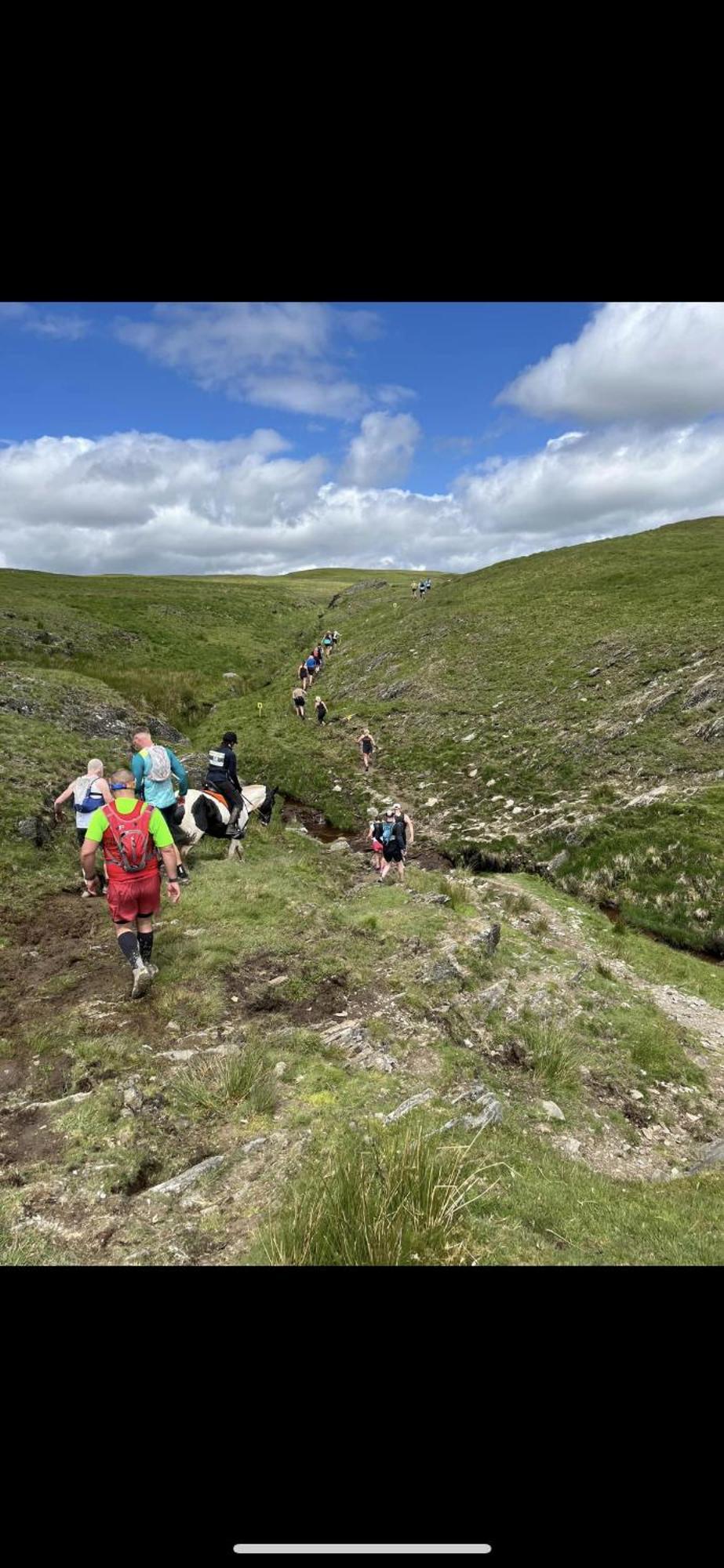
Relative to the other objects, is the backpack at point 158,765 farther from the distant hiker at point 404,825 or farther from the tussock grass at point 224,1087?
the tussock grass at point 224,1087

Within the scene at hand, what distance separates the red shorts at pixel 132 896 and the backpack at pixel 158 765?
11.3ft

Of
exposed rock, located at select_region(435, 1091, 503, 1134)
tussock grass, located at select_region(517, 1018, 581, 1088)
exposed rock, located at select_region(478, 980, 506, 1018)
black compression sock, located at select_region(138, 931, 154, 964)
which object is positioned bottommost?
tussock grass, located at select_region(517, 1018, 581, 1088)

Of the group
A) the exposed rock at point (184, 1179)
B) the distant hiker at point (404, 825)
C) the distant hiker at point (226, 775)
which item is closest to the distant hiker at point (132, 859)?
the exposed rock at point (184, 1179)

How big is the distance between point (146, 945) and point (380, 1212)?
5.52 meters

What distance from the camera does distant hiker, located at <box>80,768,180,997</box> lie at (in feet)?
24.9

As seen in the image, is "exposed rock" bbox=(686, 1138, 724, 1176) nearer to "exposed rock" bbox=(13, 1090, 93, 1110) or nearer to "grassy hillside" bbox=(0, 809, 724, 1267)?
"grassy hillside" bbox=(0, 809, 724, 1267)

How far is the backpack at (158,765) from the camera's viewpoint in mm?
11090

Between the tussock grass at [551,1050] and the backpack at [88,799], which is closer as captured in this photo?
the tussock grass at [551,1050]

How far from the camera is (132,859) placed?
772 centimetres

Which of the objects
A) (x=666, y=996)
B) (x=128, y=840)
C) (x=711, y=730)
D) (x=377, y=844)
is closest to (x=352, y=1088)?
(x=128, y=840)

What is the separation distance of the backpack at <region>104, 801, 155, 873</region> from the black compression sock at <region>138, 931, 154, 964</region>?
107 centimetres

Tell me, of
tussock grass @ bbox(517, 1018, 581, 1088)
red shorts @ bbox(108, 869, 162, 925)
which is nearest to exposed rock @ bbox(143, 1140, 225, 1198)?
red shorts @ bbox(108, 869, 162, 925)
